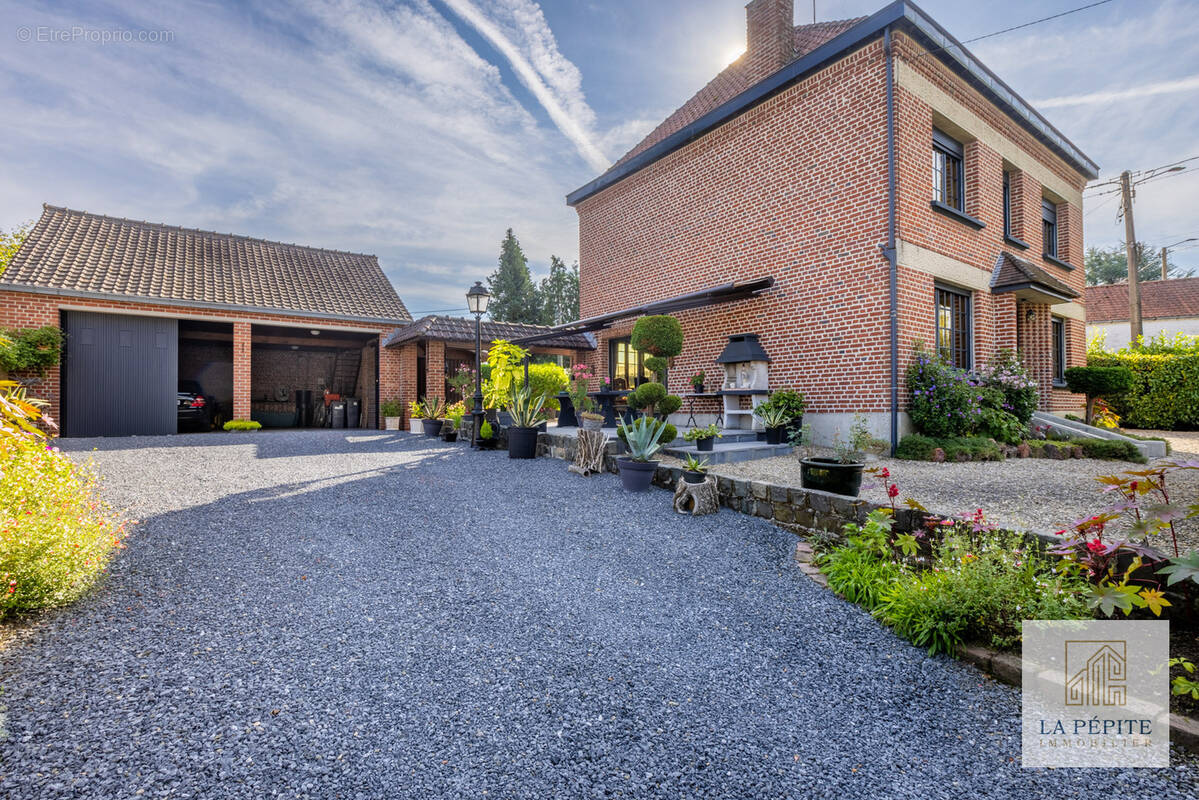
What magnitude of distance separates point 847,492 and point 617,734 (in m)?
2.93

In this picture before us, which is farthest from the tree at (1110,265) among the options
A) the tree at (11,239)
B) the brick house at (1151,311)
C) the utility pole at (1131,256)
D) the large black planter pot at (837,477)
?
the tree at (11,239)

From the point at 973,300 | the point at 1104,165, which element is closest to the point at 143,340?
the point at 973,300

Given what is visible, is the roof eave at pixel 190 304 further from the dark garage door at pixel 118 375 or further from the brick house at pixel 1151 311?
the brick house at pixel 1151 311

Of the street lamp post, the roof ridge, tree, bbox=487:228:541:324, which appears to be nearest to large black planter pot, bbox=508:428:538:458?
the street lamp post

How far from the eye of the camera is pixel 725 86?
32.1 feet

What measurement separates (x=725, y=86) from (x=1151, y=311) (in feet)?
66.9

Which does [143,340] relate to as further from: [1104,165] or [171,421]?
[1104,165]

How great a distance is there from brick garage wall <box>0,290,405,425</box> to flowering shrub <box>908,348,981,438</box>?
11.7m

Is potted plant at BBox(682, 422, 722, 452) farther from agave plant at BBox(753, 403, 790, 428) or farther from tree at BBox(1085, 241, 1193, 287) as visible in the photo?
tree at BBox(1085, 241, 1193, 287)

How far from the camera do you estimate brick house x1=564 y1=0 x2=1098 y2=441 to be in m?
6.72

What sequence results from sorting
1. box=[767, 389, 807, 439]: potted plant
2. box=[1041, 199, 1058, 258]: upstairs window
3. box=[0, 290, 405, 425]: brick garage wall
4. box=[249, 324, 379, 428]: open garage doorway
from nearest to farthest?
box=[767, 389, 807, 439]: potted plant, box=[0, 290, 405, 425]: brick garage wall, box=[1041, 199, 1058, 258]: upstairs window, box=[249, 324, 379, 428]: open garage doorway

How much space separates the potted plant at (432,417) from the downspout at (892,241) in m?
8.80

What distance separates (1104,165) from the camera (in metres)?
11.0

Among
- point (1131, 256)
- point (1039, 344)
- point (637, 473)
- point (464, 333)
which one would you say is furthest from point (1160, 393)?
point (464, 333)
